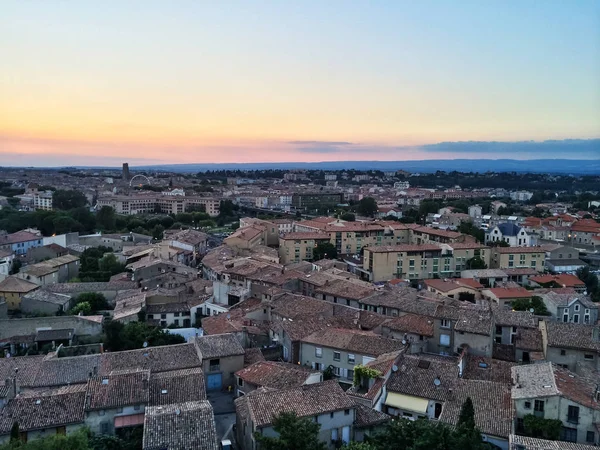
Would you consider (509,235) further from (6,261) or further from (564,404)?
(6,261)

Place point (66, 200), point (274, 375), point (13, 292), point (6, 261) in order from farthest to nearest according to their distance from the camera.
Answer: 1. point (66, 200)
2. point (6, 261)
3. point (13, 292)
4. point (274, 375)

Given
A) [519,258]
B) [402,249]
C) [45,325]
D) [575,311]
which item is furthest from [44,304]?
[519,258]

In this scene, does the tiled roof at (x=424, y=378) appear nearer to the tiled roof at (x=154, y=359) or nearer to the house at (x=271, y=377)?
the house at (x=271, y=377)

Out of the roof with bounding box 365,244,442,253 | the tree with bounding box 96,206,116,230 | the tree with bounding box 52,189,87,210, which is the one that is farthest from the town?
the tree with bounding box 52,189,87,210

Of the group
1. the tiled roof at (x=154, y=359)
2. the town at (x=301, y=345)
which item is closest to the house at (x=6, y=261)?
the town at (x=301, y=345)

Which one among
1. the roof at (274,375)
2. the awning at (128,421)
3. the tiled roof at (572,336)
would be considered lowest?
the awning at (128,421)

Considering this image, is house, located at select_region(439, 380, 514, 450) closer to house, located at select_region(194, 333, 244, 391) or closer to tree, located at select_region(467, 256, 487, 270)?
house, located at select_region(194, 333, 244, 391)

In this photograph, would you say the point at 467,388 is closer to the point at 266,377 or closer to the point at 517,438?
the point at 517,438
